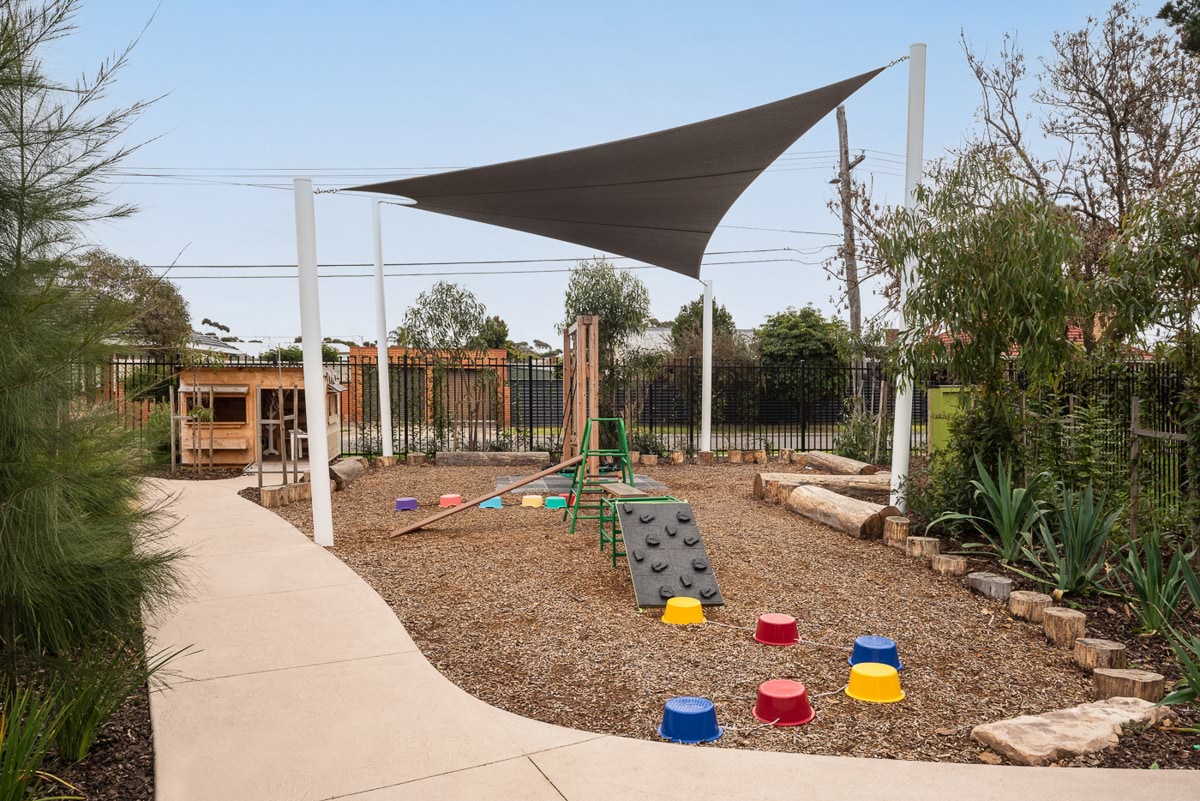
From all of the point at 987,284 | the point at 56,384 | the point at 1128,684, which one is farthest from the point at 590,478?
the point at 56,384

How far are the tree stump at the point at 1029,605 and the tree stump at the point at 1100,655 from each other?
0.55m

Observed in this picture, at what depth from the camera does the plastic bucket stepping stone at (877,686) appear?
331cm

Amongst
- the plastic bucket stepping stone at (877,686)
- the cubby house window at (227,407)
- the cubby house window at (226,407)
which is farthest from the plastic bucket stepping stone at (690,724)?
the cubby house window at (226,407)

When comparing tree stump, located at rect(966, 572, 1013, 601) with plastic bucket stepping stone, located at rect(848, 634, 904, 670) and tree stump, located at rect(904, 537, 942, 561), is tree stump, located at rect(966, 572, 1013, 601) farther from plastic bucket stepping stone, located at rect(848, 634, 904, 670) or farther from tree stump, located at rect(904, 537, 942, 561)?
plastic bucket stepping stone, located at rect(848, 634, 904, 670)

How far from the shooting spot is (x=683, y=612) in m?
4.45

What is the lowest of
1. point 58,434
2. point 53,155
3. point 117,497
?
point 117,497

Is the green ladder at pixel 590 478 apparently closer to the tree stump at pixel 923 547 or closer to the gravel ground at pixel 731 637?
the gravel ground at pixel 731 637

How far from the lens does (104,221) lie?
2.82 meters

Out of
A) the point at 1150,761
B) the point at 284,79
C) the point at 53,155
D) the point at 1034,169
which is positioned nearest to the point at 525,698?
the point at 1150,761

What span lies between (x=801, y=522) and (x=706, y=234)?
10.3ft

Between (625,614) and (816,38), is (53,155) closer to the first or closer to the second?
(625,614)

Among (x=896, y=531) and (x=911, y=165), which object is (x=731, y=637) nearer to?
(x=896, y=531)

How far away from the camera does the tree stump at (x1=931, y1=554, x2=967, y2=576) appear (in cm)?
542

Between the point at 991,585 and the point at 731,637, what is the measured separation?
73.8 inches
